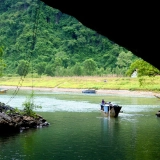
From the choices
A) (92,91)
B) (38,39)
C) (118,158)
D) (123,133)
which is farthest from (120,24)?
(38,39)

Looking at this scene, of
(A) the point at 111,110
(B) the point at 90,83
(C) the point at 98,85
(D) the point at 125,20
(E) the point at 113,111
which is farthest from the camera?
(B) the point at 90,83

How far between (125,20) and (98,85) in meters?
103

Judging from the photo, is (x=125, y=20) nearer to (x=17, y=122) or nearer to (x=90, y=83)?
(x=17, y=122)

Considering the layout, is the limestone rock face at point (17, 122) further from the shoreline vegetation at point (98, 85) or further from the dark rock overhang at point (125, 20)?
the shoreline vegetation at point (98, 85)

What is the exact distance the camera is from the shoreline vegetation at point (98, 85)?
9153 centimetres

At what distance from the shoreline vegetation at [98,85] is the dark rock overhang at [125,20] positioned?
81215mm

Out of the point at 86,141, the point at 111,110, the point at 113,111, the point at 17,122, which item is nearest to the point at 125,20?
the point at 86,141

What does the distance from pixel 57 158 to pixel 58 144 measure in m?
4.29

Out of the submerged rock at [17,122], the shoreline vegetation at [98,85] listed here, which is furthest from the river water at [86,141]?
the shoreline vegetation at [98,85]

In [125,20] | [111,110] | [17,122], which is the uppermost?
[125,20]

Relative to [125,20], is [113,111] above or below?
below

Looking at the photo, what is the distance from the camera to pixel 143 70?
4709 cm

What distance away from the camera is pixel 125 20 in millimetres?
4379

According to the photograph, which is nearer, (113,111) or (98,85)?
(113,111)
